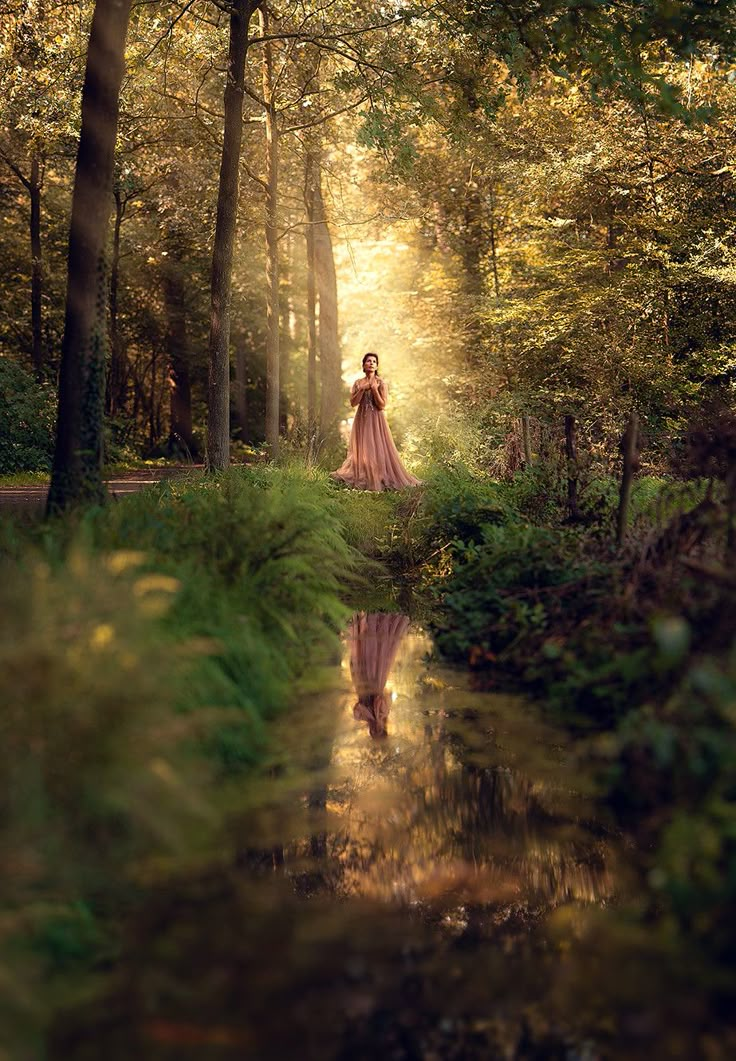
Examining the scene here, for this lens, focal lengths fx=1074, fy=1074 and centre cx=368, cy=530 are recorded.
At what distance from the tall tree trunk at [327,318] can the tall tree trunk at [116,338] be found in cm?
671

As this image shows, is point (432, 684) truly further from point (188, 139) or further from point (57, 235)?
point (57, 235)

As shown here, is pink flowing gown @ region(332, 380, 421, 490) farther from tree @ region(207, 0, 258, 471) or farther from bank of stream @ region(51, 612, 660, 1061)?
bank of stream @ region(51, 612, 660, 1061)

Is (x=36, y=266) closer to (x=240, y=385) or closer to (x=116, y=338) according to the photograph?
(x=116, y=338)

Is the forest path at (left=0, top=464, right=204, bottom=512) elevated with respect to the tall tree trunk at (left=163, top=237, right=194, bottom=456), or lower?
lower

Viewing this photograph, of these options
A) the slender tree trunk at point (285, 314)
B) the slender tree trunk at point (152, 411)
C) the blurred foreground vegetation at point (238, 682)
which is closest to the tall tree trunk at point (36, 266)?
the slender tree trunk at point (152, 411)

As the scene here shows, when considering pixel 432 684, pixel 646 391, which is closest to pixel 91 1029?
pixel 432 684

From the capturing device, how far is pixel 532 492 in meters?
12.9

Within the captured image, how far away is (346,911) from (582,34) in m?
9.32

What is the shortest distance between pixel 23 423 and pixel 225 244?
36.0 ft

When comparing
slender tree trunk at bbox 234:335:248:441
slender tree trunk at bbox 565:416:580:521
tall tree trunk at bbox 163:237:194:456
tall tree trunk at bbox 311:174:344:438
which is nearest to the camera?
slender tree trunk at bbox 565:416:580:521

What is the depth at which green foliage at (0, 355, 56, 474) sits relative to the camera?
22.3 metres

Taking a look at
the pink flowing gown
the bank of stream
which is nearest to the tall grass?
the bank of stream

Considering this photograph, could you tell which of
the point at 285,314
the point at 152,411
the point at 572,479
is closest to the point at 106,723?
the point at 572,479

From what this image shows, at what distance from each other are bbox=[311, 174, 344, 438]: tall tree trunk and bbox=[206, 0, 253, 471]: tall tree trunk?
32.2 feet
